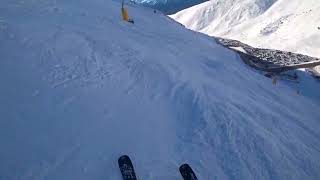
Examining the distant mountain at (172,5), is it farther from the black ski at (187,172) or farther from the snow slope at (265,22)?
the black ski at (187,172)

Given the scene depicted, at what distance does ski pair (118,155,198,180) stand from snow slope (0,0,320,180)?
0.51ft

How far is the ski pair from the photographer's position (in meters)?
8.05

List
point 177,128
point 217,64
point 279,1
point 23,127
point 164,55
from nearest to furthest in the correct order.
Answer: point 23,127
point 177,128
point 164,55
point 217,64
point 279,1

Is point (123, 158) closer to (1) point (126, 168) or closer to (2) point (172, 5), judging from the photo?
(1) point (126, 168)

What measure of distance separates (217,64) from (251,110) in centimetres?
404

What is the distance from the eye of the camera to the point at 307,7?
54.1m

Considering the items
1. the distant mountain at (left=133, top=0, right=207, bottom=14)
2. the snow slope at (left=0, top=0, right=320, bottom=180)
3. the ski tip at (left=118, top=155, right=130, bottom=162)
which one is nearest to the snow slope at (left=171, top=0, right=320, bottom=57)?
the distant mountain at (left=133, top=0, right=207, bottom=14)

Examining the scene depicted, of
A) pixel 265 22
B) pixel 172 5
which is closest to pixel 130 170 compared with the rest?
pixel 265 22

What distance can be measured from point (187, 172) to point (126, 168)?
3.93 ft

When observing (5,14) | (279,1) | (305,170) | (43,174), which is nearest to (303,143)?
(305,170)

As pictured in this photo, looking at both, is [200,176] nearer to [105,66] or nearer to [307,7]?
[105,66]

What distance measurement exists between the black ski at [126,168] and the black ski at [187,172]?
0.99 meters

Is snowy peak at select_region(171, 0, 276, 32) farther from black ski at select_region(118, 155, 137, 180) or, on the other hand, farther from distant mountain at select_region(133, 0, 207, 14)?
black ski at select_region(118, 155, 137, 180)

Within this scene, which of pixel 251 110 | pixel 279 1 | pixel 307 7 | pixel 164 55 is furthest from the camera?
pixel 279 1
